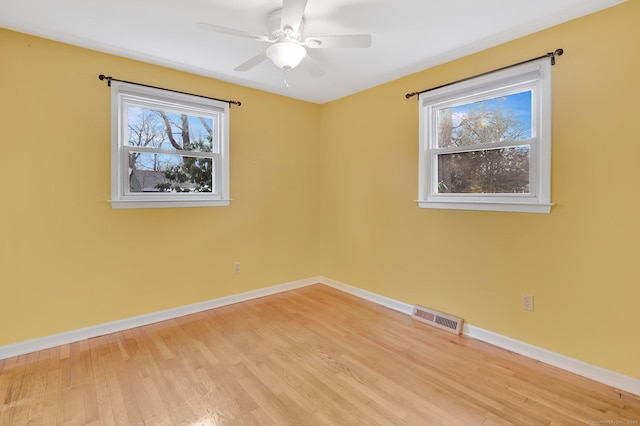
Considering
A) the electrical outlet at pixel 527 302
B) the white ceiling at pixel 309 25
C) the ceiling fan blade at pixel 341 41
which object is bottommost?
the electrical outlet at pixel 527 302

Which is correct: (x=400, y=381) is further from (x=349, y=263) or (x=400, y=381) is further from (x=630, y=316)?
(x=349, y=263)

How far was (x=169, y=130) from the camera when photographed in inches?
121

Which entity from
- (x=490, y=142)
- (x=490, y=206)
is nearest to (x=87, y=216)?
(x=490, y=206)

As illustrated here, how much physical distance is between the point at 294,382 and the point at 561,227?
7.05 ft

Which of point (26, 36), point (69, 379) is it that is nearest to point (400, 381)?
point (69, 379)

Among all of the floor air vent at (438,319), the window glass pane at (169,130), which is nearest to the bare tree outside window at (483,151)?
the floor air vent at (438,319)

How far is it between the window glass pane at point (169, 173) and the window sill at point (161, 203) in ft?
0.48

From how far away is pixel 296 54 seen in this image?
2043 millimetres

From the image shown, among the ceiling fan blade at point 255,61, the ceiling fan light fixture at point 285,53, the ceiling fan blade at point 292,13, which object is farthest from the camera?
the ceiling fan blade at point 255,61

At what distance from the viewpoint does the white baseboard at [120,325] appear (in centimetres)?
235

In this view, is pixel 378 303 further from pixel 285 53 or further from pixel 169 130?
pixel 169 130

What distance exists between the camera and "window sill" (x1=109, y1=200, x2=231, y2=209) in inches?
107

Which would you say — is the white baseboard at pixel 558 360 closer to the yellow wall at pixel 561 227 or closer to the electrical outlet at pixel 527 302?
the yellow wall at pixel 561 227

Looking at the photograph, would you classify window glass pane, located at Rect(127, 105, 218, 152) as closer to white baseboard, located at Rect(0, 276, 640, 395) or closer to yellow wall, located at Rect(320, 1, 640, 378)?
white baseboard, located at Rect(0, 276, 640, 395)
